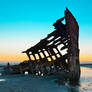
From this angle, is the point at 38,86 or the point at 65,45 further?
the point at 65,45

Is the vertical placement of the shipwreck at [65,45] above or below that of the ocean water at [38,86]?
above

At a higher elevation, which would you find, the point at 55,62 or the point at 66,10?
the point at 66,10

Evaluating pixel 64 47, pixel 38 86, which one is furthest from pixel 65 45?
pixel 38 86

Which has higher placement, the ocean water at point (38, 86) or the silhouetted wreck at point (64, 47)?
the silhouetted wreck at point (64, 47)

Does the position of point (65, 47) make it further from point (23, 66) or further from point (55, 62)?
point (23, 66)

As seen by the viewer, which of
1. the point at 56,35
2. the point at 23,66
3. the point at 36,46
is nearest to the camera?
the point at 56,35

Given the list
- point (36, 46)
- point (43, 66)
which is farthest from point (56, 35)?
point (43, 66)

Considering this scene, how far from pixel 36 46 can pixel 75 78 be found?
5.43m

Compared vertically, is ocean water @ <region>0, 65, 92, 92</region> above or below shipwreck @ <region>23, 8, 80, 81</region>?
below

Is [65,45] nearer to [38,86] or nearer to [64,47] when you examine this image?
[64,47]

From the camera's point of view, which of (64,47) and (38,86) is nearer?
(38,86)

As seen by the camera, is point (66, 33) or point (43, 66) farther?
point (43, 66)

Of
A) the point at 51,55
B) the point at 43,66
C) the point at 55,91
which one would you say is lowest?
the point at 55,91

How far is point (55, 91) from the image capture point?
7277 mm
